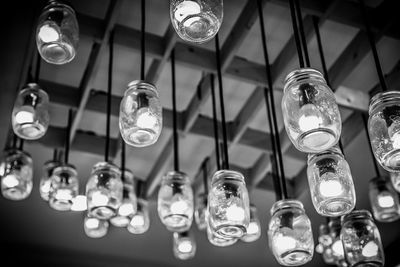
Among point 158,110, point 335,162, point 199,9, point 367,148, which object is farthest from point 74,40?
point 367,148

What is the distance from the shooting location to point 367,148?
3500mm

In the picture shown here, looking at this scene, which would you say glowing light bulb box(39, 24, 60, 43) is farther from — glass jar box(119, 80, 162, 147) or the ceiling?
the ceiling

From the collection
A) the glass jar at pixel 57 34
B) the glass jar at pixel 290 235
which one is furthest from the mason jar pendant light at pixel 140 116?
the glass jar at pixel 290 235

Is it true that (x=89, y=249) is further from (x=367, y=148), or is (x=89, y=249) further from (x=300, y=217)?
(x=300, y=217)

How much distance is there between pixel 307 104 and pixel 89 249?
10.0ft

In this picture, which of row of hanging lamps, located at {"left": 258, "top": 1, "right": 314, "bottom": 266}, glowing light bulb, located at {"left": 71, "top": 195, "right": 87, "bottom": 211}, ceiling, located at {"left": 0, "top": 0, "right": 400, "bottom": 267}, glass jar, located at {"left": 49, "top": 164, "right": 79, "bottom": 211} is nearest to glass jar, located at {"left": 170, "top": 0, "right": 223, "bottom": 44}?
row of hanging lamps, located at {"left": 258, "top": 1, "right": 314, "bottom": 266}

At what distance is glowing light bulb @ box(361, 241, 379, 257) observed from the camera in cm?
212

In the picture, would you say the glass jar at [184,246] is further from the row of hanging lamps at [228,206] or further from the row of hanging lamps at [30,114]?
the row of hanging lamps at [228,206]

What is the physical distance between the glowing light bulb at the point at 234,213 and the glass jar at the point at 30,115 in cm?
89

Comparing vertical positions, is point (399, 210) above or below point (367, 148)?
below

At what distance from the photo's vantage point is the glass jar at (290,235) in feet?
6.34

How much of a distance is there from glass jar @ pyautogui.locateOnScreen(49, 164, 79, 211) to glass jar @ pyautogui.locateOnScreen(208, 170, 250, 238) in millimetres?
909

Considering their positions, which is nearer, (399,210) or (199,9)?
(199,9)

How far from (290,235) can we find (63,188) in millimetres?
1148
